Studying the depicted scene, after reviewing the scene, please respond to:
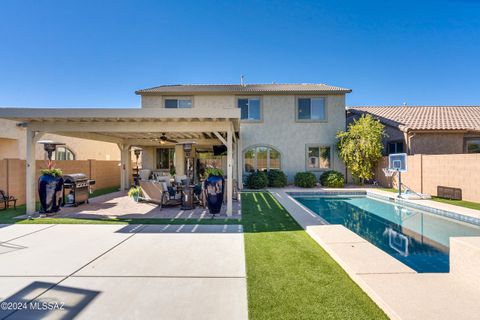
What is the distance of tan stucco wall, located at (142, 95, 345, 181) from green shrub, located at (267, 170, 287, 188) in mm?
1103

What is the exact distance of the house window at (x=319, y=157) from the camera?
18078 mm

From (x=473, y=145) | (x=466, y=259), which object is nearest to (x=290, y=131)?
(x=473, y=145)

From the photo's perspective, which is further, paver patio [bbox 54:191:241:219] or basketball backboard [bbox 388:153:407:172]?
basketball backboard [bbox 388:153:407:172]

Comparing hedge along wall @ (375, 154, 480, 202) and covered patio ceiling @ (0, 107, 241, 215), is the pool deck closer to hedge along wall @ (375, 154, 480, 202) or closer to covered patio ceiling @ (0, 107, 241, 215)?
covered patio ceiling @ (0, 107, 241, 215)

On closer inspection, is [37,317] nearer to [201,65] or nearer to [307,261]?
[307,261]

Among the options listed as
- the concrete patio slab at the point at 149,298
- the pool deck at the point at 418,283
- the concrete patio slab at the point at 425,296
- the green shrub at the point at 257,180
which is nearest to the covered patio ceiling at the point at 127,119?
the concrete patio slab at the point at 149,298

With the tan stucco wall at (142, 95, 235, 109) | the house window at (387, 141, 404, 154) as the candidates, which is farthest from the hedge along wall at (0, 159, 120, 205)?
the house window at (387, 141, 404, 154)

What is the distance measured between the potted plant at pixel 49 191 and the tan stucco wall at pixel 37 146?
1312 cm

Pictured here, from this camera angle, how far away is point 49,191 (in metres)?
8.64

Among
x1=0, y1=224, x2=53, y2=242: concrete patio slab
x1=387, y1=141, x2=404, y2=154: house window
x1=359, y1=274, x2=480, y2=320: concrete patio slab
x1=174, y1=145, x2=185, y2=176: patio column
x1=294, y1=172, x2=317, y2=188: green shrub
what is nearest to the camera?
x1=359, y1=274, x2=480, y2=320: concrete patio slab

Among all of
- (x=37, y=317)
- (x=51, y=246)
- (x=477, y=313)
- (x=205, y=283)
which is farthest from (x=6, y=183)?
(x=477, y=313)

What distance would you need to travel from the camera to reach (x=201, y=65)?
1889cm

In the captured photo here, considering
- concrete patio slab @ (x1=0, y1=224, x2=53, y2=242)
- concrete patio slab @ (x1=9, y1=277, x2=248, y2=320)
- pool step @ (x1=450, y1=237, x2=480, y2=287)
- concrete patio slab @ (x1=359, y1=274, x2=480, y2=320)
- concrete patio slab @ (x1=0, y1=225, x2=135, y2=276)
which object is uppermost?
pool step @ (x1=450, y1=237, x2=480, y2=287)

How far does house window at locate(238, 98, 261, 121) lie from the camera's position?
1794cm
